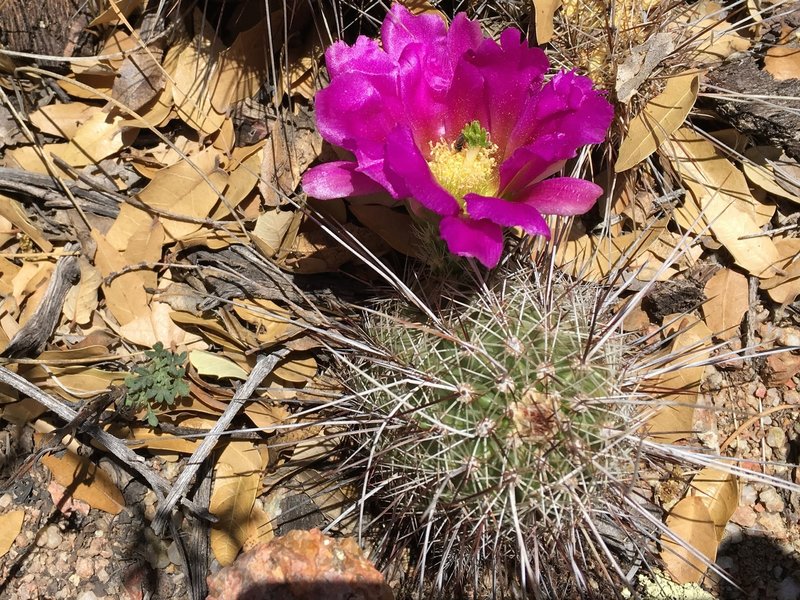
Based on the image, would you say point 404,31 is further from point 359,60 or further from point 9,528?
point 9,528

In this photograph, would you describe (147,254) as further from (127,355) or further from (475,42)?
(475,42)

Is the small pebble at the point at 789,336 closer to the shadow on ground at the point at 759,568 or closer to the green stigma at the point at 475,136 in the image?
the shadow on ground at the point at 759,568

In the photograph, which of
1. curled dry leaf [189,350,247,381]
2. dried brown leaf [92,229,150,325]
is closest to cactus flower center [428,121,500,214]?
curled dry leaf [189,350,247,381]

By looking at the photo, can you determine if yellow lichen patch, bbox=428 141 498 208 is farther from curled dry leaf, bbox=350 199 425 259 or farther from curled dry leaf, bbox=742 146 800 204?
curled dry leaf, bbox=742 146 800 204

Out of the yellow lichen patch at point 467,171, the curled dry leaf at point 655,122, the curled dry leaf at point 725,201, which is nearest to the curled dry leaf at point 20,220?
the yellow lichen patch at point 467,171

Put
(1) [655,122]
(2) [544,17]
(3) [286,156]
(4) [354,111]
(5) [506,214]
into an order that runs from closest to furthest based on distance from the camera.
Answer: (5) [506,214]
(4) [354,111]
(2) [544,17]
(1) [655,122]
(3) [286,156]

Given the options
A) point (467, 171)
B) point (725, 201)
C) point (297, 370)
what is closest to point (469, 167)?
point (467, 171)

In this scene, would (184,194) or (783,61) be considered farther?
(783,61)
